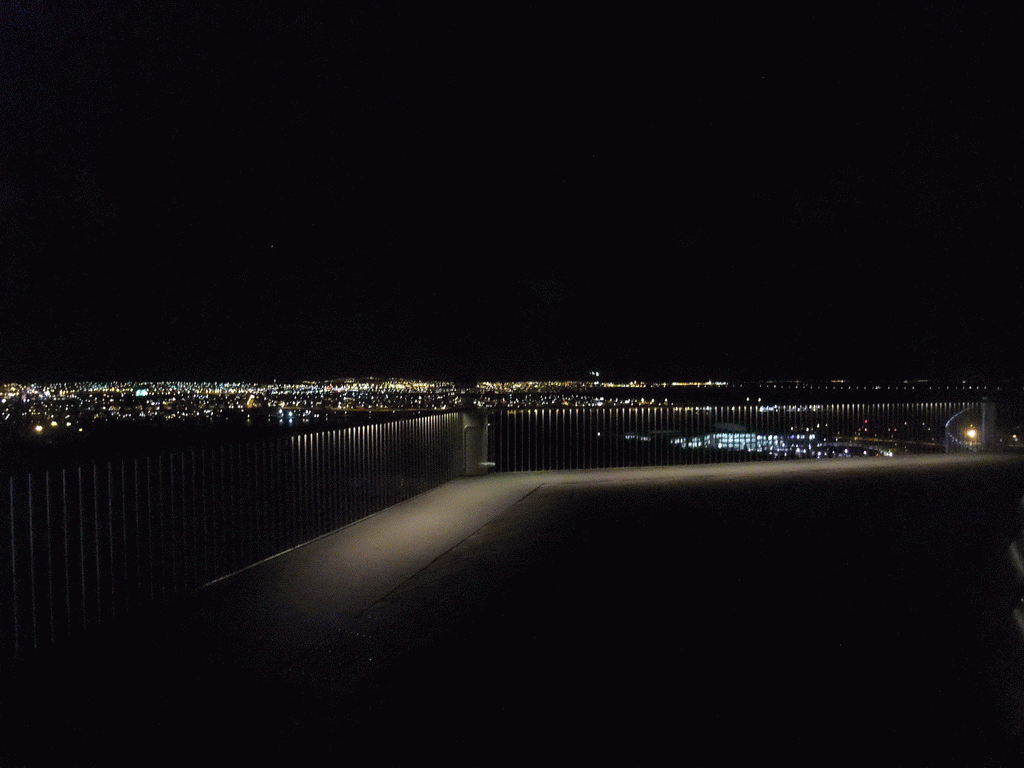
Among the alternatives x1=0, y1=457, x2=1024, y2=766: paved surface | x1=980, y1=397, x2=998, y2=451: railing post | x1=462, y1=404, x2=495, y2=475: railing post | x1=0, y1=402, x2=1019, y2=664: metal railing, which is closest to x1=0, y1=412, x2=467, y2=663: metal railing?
x1=0, y1=402, x2=1019, y2=664: metal railing

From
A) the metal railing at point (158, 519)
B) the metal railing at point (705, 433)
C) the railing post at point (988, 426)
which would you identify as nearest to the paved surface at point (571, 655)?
the metal railing at point (158, 519)

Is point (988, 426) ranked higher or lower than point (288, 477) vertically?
lower

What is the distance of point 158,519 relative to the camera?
22.4ft

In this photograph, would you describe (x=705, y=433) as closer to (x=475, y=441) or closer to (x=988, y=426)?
(x=475, y=441)

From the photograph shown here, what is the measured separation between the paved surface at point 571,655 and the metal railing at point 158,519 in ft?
0.73

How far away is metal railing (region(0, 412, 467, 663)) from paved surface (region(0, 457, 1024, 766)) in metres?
0.22

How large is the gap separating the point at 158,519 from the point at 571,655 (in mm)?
3240

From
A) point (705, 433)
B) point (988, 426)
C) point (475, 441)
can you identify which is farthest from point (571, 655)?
point (988, 426)

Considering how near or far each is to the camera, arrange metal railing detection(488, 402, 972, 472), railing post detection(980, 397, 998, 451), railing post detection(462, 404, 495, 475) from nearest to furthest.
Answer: railing post detection(462, 404, 495, 475), metal railing detection(488, 402, 972, 472), railing post detection(980, 397, 998, 451)

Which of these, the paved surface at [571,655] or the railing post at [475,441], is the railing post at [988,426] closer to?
the paved surface at [571,655]

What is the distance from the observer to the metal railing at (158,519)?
550cm

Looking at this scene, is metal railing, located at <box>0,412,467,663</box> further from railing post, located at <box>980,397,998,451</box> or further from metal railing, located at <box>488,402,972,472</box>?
railing post, located at <box>980,397,998,451</box>

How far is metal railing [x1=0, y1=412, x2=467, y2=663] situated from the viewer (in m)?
5.50

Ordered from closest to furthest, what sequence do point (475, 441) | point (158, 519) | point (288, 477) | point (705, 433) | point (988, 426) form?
point (158, 519) < point (288, 477) < point (475, 441) < point (705, 433) < point (988, 426)
